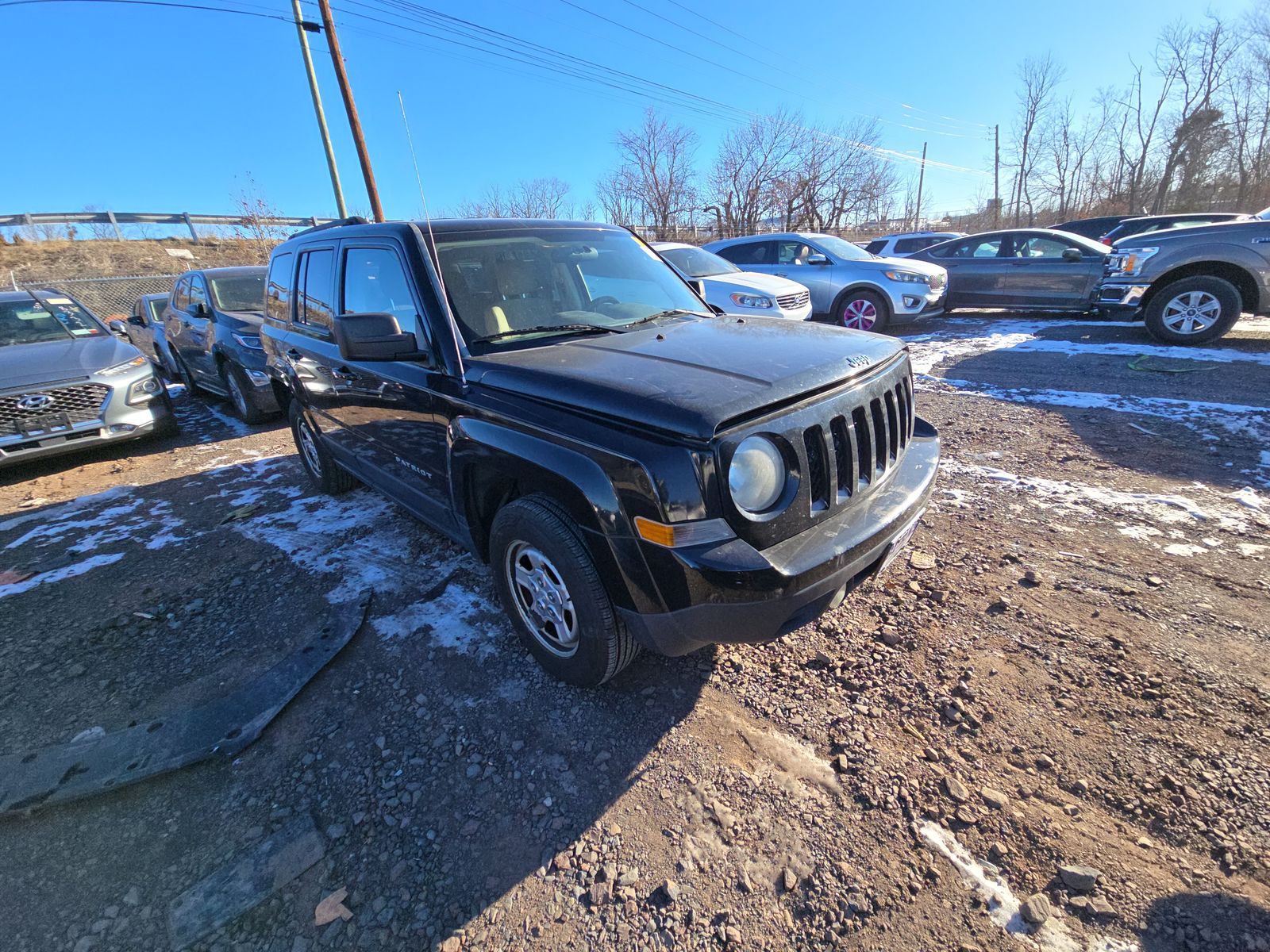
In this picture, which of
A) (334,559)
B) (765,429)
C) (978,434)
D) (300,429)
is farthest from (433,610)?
(978,434)

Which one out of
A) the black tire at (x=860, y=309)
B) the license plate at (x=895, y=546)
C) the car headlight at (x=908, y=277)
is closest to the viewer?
the license plate at (x=895, y=546)

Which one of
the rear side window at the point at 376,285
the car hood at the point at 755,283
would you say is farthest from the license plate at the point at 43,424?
the car hood at the point at 755,283

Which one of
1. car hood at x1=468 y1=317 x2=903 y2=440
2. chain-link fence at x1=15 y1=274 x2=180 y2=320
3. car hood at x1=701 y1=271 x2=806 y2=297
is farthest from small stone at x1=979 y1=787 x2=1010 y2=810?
chain-link fence at x1=15 y1=274 x2=180 y2=320

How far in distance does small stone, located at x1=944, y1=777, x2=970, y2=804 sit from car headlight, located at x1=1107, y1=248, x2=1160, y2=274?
29.3ft

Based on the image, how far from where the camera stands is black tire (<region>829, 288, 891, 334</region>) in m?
9.34

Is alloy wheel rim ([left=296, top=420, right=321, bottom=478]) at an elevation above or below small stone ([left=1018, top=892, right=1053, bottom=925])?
above

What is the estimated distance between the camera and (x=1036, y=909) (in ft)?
5.05

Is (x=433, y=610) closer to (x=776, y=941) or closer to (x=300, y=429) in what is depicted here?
(x=776, y=941)

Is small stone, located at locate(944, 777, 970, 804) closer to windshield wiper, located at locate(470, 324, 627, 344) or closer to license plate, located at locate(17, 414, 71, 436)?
windshield wiper, located at locate(470, 324, 627, 344)

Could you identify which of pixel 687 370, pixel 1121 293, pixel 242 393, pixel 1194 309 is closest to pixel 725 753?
pixel 687 370

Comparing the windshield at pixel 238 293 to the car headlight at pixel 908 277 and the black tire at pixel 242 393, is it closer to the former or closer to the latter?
the black tire at pixel 242 393

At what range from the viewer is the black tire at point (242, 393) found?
22.3ft

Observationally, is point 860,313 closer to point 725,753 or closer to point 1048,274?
point 1048,274

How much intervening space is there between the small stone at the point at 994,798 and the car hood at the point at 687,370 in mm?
1495
